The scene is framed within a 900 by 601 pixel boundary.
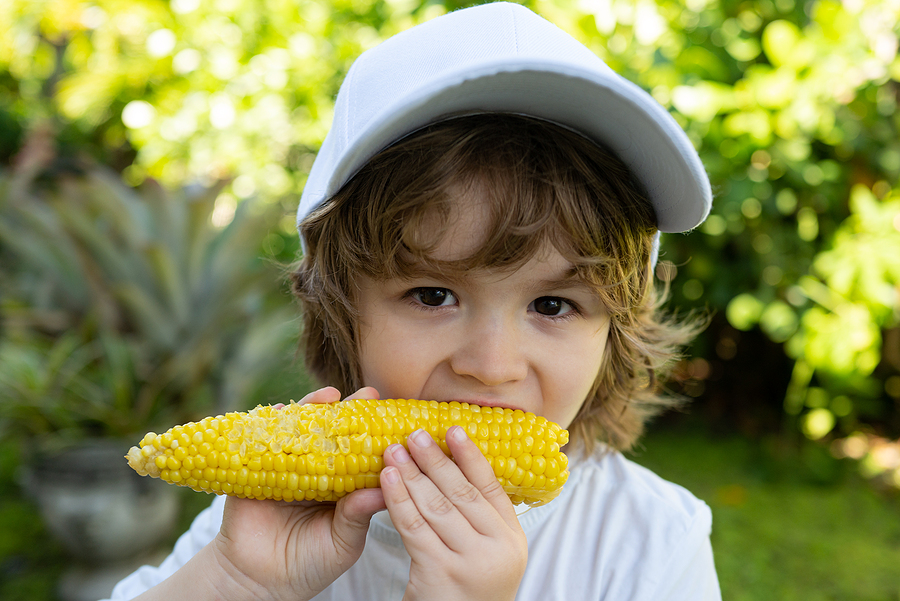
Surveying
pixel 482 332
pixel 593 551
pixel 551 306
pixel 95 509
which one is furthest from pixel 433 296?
pixel 95 509

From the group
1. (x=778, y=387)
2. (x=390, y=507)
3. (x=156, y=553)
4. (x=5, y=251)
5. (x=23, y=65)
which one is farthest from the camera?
(x=23, y=65)

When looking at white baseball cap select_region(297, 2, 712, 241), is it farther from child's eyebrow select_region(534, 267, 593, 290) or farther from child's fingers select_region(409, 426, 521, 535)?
child's fingers select_region(409, 426, 521, 535)

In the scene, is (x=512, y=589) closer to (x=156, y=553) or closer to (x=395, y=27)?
(x=156, y=553)

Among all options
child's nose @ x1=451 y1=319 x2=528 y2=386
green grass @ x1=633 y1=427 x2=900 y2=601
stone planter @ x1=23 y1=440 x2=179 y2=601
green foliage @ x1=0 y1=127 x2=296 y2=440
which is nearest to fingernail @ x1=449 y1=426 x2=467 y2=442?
child's nose @ x1=451 y1=319 x2=528 y2=386

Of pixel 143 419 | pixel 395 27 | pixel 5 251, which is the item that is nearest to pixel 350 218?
Result: pixel 143 419

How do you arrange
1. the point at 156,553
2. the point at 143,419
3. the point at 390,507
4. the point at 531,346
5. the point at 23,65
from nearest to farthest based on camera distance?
1. the point at 390,507
2. the point at 531,346
3. the point at 143,419
4. the point at 156,553
5. the point at 23,65

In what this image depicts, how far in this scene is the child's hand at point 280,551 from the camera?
109 centimetres

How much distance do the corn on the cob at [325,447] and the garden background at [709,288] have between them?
2.79ft

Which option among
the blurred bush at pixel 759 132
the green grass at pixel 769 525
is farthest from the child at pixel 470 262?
the green grass at pixel 769 525

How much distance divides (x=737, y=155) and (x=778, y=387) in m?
1.76

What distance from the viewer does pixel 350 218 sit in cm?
114

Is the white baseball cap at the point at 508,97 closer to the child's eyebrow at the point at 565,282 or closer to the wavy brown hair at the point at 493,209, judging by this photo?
the wavy brown hair at the point at 493,209

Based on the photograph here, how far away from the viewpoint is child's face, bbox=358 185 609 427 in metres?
1.04

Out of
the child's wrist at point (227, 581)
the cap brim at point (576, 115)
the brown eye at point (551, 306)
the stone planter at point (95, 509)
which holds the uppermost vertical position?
the cap brim at point (576, 115)
